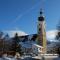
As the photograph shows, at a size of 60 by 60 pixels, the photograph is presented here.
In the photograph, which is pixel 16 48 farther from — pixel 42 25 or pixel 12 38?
pixel 42 25

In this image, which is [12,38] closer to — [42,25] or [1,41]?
[1,41]

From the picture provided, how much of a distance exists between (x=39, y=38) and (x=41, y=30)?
1.92 m

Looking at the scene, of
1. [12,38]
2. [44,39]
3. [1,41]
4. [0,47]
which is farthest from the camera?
[44,39]

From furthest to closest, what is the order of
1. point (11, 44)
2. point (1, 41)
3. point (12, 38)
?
point (12, 38)
point (11, 44)
point (1, 41)

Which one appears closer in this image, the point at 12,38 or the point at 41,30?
the point at 12,38

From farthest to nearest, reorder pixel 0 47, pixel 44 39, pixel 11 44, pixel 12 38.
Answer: pixel 44 39 < pixel 12 38 < pixel 11 44 < pixel 0 47

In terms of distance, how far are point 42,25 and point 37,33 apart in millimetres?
2118

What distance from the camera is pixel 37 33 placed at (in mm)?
49062

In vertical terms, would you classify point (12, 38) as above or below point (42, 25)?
below

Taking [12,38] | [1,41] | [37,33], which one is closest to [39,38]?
[37,33]

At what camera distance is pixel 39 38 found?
47.9m

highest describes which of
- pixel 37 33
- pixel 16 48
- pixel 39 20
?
pixel 39 20

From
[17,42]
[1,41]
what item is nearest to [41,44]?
[17,42]

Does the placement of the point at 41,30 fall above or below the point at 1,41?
above
